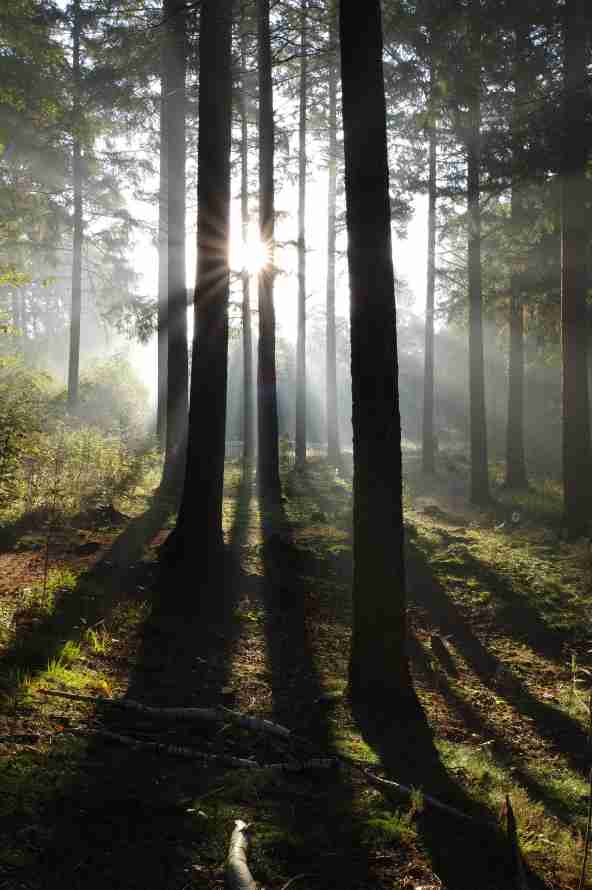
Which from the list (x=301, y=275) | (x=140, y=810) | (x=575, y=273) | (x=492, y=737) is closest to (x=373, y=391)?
(x=492, y=737)

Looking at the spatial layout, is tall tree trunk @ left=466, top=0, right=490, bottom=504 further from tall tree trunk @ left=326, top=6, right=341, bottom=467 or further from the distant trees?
the distant trees

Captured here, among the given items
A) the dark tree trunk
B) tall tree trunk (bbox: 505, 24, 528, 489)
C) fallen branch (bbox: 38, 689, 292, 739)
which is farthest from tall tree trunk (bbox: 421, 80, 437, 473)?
fallen branch (bbox: 38, 689, 292, 739)

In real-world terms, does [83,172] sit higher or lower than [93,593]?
higher

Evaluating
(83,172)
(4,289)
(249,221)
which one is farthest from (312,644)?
(4,289)

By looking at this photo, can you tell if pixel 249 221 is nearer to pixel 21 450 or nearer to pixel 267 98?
pixel 267 98

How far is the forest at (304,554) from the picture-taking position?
128 inches

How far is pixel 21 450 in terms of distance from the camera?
752 cm

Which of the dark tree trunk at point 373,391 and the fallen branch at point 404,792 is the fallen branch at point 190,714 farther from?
the dark tree trunk at point 373,391

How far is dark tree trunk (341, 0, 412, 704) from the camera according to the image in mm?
5012

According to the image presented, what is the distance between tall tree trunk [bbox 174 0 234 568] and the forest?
1.7 inches

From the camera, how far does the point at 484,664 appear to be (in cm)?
647

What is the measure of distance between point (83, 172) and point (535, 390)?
2585 cm

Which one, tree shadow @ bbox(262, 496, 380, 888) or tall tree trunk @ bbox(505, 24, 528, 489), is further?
tall tree trunk @ bbox(505, 24, 528, 489)

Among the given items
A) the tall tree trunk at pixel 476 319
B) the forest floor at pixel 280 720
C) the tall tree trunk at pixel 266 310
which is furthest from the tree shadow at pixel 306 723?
the tall tree trunk at pixel 476 319
